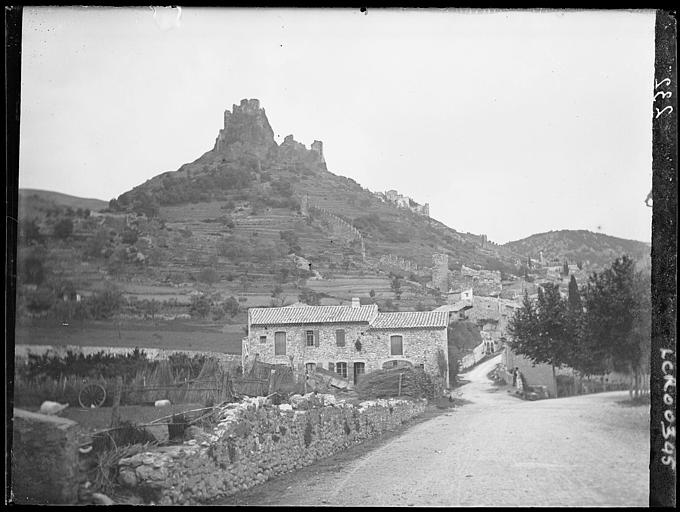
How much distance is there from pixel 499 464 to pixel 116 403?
12.2 feet

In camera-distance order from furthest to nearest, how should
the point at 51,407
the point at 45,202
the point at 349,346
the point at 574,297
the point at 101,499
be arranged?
the point at 349,346, the point at 574,297, the point at 45,202, the point at 51,407, the point at 101,499

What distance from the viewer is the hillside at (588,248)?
5.68m

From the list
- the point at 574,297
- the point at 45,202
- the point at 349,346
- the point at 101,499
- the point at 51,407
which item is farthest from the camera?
the point at 349,346

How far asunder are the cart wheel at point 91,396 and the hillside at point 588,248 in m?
4.57

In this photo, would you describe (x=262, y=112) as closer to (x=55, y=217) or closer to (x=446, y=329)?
(x=55, y=217)

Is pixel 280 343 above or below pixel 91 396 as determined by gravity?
above

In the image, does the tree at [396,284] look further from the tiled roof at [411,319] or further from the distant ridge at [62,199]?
the distant ridge at [62,199]

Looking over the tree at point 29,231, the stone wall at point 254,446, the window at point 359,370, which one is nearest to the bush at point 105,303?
the tree at point 29,231

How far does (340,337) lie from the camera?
20.3ft

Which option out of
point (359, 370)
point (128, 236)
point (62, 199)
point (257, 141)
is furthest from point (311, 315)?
point (62, 199)

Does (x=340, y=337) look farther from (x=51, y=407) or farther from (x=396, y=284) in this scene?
(x=51, y=407)

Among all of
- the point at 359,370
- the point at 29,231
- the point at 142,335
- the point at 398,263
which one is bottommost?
the point at 359,370

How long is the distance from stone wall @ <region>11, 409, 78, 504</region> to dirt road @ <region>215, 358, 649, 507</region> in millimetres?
1547

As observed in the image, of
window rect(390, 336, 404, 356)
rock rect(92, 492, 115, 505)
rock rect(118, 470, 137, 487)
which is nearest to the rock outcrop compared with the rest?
window rect(390, 336, 404, 356)
